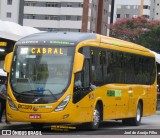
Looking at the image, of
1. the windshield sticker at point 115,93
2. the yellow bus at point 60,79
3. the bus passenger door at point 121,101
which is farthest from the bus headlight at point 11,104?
the bus passenger door at point 121,101

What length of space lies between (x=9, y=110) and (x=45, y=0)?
8322cm

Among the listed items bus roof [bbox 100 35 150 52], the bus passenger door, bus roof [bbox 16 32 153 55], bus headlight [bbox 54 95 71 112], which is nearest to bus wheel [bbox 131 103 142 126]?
the bus passenger door

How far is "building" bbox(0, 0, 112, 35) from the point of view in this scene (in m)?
97.2

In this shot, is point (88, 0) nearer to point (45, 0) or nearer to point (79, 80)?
point (45, 0)

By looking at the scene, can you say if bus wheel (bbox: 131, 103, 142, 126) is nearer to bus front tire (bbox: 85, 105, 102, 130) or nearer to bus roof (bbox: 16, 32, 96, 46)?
bus front tire (bbox: 85, 105, 102, 130)

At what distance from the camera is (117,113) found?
21.7 metres

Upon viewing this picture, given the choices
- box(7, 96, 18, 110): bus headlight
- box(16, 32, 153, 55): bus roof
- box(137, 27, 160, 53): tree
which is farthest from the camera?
box(137, 27, 160, 53): tree

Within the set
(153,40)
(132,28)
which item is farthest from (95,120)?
(132,28)

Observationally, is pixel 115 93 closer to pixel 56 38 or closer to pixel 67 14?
pixel 56 38

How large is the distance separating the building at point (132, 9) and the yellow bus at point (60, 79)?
103 meters

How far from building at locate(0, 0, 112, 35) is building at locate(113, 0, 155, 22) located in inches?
847

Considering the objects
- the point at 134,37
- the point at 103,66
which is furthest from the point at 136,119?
the point at 134,37

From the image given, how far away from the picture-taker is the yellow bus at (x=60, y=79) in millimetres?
17641

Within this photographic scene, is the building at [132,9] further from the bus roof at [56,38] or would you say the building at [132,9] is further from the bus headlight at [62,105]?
the bus headlight at [62,105]
